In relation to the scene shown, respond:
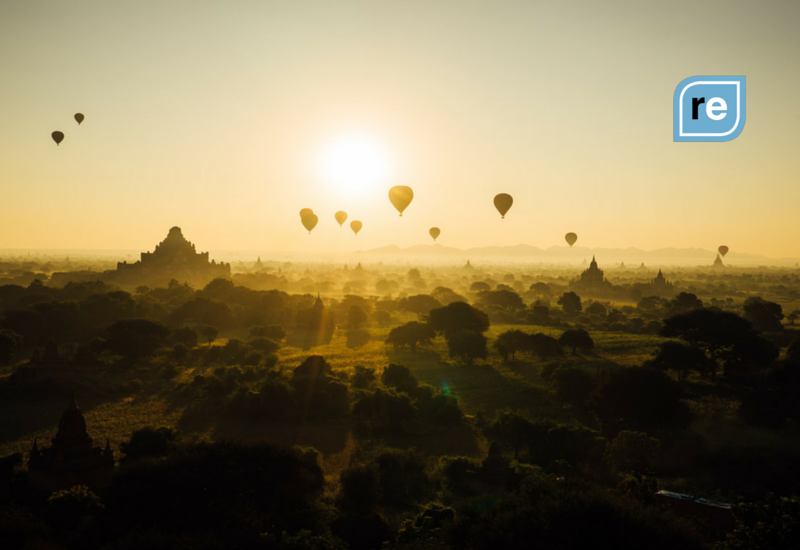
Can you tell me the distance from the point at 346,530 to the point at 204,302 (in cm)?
5278

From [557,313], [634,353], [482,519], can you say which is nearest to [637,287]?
[557,313]

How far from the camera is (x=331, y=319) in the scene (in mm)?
66938

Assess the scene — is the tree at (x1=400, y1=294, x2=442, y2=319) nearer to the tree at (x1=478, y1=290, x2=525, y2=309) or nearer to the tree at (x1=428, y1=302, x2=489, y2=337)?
the tree at (x1=478, y1=290, x2=525, y2=309)

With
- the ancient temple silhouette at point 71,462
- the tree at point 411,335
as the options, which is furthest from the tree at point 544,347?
the ancient temple silhouette at point 71,462

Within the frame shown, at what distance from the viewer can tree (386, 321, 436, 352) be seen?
54.1 metres

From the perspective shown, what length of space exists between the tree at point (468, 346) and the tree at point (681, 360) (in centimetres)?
1317

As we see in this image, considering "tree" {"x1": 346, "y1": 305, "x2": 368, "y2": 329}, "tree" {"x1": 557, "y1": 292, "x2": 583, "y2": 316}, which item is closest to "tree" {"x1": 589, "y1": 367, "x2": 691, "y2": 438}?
"tree" {"x1": 346, "y1": 305, "x2": 368, "y2": 329}

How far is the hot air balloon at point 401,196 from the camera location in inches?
2753

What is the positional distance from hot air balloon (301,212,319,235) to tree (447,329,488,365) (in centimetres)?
4787

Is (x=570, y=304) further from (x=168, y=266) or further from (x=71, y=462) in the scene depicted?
(x=71, y=462)

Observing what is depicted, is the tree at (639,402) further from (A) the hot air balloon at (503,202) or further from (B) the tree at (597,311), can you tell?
(B) the tree at (597,311)

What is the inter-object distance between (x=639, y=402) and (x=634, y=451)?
5.04 meters

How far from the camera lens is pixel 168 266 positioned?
105 m

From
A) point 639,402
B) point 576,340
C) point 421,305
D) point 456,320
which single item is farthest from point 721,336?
point 421,305
